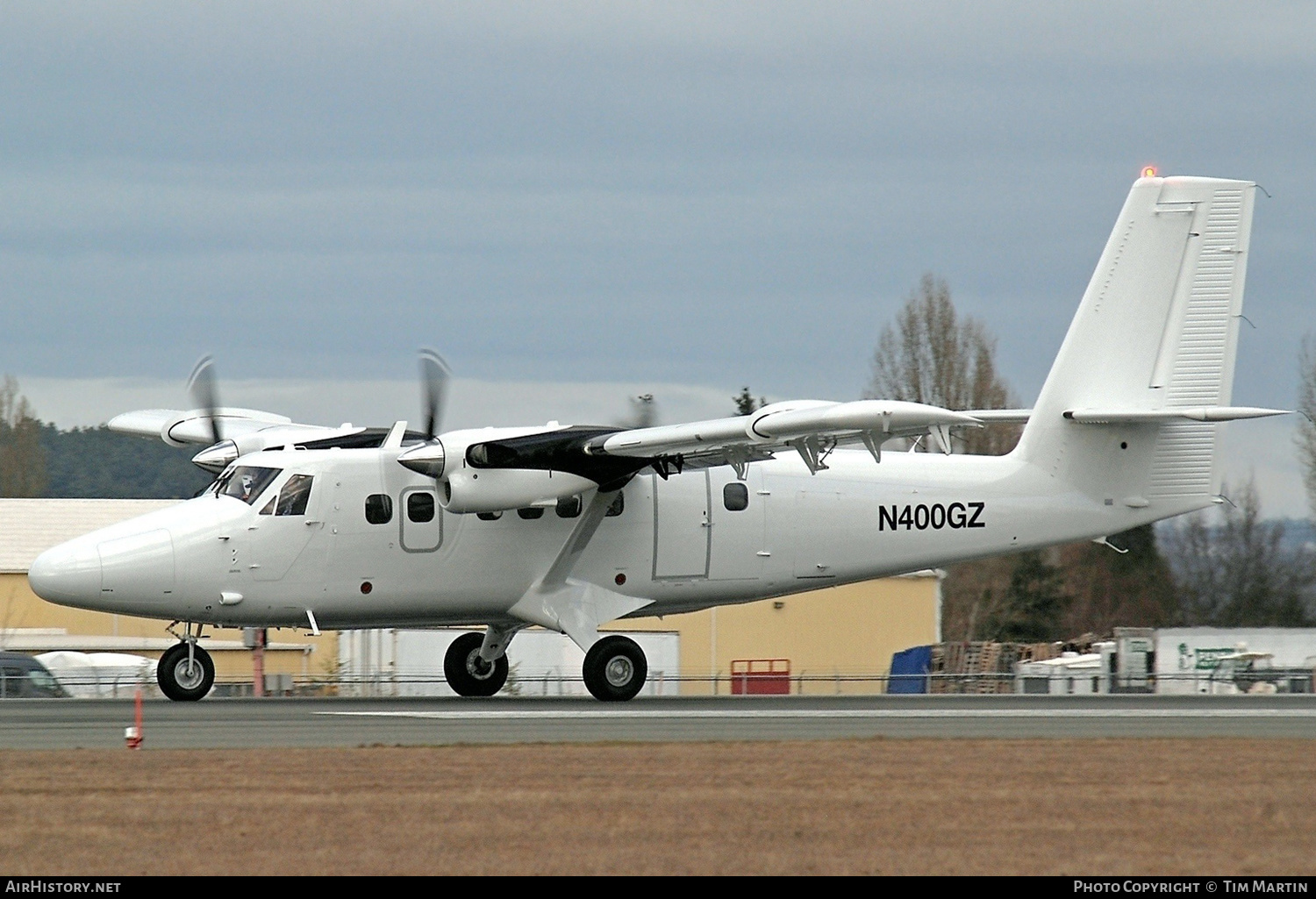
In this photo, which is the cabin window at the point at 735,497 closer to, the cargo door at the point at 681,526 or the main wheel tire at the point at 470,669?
the cargo door at the point at 681,526

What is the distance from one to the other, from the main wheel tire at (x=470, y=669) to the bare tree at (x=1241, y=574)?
3770cm

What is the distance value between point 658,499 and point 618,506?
64 centimetres

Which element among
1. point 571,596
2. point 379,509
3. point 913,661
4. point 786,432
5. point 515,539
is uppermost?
point 786,432

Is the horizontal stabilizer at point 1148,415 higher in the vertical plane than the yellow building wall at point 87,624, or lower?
higher

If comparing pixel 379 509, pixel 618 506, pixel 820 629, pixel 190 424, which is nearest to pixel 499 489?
pixel 379 509

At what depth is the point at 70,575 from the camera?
22.0 meters

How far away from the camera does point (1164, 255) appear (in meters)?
26.0

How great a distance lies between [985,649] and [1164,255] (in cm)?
2166

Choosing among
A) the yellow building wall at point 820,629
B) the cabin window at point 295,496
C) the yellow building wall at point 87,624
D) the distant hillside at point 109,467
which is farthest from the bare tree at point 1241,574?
the distant hillside at point 109,467

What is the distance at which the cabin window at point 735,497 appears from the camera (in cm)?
2492

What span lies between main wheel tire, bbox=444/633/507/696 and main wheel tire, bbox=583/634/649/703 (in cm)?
217

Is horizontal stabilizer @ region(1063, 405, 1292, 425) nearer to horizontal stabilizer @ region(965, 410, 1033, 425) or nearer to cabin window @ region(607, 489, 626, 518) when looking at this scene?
horizontal stabilizer @ region(965, 410, 1033, 425)

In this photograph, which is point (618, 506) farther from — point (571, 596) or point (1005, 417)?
point (1005, 417)

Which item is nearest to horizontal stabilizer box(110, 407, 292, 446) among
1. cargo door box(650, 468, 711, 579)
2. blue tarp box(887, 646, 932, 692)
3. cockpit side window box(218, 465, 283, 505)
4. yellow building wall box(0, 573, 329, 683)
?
cockpit side window box(218, 465, 283, 505)
